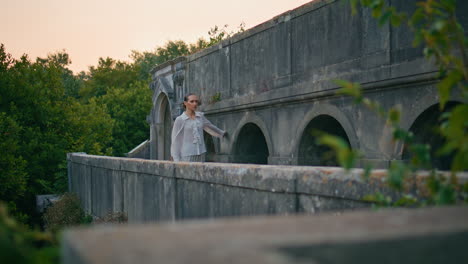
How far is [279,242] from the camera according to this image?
4.06 feet

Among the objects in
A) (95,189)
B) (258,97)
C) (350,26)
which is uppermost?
(350,26)

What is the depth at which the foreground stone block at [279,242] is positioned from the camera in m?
1.17

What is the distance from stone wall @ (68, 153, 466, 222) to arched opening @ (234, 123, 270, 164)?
332cm

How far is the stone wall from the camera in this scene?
332 centimetres

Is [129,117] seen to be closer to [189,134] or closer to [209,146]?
[209,146]

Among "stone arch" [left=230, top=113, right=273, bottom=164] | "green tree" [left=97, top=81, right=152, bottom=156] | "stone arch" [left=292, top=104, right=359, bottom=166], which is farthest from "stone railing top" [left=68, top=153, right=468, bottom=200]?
"green tree" [left=97, top=81, right=152, bottom=156]

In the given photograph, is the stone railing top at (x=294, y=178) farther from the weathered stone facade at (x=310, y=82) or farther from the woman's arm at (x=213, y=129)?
the woman's arm at (x=213, y=129)

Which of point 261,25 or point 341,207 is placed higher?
point 261,25

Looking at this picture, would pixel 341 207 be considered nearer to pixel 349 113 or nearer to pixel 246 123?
pixel 349 113

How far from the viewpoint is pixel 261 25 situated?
980 cm

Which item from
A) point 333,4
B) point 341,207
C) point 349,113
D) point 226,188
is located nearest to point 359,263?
point 341,207

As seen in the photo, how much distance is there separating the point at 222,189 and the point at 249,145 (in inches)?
264

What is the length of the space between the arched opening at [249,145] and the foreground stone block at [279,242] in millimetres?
9665

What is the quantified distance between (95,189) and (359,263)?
9.26 meters
